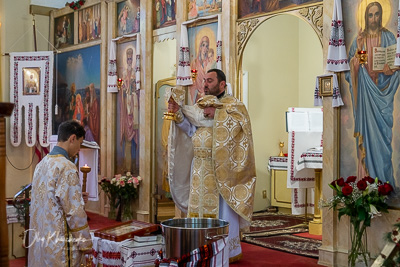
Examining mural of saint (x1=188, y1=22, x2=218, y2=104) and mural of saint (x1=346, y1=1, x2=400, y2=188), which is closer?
mural of saint (x1=346, y1=1, x2=400, y2=188)

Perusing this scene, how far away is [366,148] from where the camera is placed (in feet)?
23.4

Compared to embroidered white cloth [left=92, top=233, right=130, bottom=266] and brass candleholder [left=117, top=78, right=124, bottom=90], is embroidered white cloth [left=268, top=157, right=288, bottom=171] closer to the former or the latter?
brass candleholder [left=117, top=78, right=124, bottom=90]

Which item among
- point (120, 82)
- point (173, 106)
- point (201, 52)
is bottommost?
point (173, 106)

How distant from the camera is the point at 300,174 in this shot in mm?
10562

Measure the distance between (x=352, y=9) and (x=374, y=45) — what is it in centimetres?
58

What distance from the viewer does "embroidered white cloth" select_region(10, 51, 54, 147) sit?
12.8m

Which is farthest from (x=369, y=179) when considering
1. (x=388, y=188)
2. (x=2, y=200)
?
(x=2, y=200)

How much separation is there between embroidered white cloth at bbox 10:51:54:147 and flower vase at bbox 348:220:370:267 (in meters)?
7.82

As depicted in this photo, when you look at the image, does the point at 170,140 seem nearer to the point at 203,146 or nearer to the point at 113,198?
the point at 203,146

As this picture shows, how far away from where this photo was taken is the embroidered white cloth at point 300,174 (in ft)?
34.6

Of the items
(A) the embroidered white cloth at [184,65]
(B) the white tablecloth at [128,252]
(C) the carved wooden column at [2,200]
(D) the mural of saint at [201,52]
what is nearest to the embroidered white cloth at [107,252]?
(B) the white tablecloth at [128,252]

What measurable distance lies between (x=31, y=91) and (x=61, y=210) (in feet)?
28.9

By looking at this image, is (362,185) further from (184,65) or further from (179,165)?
(184,65)

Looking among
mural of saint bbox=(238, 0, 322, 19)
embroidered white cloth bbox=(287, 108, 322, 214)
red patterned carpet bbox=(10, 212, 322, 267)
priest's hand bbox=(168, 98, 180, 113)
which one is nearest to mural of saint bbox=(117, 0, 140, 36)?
mural of saint bbox=(238, 0, 322, 19)
